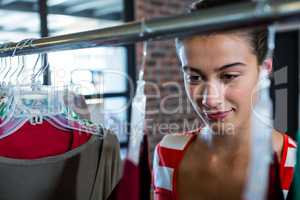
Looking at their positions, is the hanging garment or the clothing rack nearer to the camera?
the clothing rack

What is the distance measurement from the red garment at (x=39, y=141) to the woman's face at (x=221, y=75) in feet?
0.88

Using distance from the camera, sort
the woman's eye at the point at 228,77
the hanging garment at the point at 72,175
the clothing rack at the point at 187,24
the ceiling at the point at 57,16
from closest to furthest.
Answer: the clothing rack at the point at 187,24 → the woman's eye at the point at 228,77 → the hanging garment at the point at 72,175 → the ceiling at the point at 57,16

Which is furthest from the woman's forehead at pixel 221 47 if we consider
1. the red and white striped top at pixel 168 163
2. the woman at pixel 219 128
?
the red and white striped top at pixel 168 163

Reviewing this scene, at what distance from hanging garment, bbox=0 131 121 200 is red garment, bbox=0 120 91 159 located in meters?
0.02

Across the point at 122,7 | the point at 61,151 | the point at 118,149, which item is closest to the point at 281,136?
the point at 118,149

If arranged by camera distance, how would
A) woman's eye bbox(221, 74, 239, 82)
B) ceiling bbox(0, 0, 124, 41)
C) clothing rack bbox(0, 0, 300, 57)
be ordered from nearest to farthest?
1. clothing rack bbox(0, 0, 300, 57)
2. woman's eye bbox(221, 74, 239, 82)
3. ceiling bbox(0, 0, 124, 41)

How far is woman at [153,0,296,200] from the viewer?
615 millimetres

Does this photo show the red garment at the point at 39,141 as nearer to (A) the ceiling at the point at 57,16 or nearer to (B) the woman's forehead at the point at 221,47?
(B) the woman's forehead at the point at 221,47

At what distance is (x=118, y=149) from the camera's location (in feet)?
2.49

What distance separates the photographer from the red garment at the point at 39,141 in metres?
0.73

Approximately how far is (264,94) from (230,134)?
150 mm

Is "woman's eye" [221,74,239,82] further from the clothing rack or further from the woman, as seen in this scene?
the clothing rack

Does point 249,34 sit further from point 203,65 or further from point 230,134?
point 230,134

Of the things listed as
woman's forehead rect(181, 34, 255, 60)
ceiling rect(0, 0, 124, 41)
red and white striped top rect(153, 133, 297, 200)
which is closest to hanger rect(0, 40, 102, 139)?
red and white striped top rect(153, 133, 297, 200)
